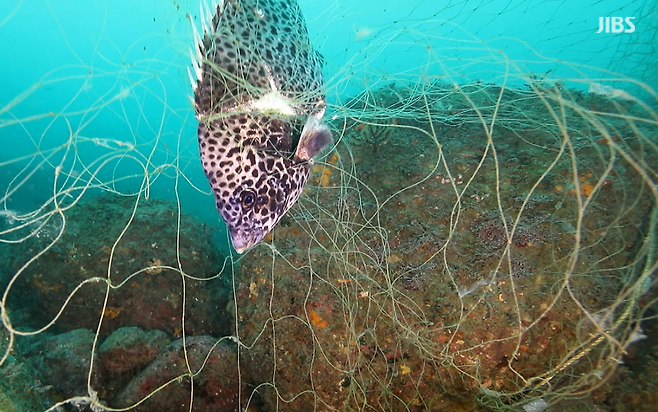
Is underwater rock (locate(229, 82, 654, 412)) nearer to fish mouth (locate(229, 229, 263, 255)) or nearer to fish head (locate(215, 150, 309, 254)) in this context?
fish head (locate(215, 150, 309, 254))

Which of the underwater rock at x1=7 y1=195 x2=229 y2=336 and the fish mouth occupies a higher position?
the fish mouth

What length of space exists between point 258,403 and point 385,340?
1769 millimetres

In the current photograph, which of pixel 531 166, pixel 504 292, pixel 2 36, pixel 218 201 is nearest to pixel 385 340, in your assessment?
pixel 504 292

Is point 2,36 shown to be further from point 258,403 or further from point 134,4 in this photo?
point 258,403

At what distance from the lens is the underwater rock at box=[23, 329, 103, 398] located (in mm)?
3953

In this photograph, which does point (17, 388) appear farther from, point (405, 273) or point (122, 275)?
point (405, 273)

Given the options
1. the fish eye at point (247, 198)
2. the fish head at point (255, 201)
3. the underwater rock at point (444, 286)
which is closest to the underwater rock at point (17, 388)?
the underwater rock at point (444, 286)

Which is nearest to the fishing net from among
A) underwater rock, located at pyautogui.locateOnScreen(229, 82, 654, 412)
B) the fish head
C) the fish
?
underwater rock, located at pyautogui.locateOnScreen(229, 82, 654, 412)

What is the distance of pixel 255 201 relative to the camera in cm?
318

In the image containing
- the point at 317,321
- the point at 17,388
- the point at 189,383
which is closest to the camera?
the point at 17,388

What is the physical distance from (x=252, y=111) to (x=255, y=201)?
80cm

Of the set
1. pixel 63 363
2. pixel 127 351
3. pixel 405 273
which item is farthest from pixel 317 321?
pixel 63 363

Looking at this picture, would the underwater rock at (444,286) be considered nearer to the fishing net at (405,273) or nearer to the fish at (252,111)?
the fishing net at (405,273)

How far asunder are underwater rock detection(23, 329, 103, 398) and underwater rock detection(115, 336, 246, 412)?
1.82ft
